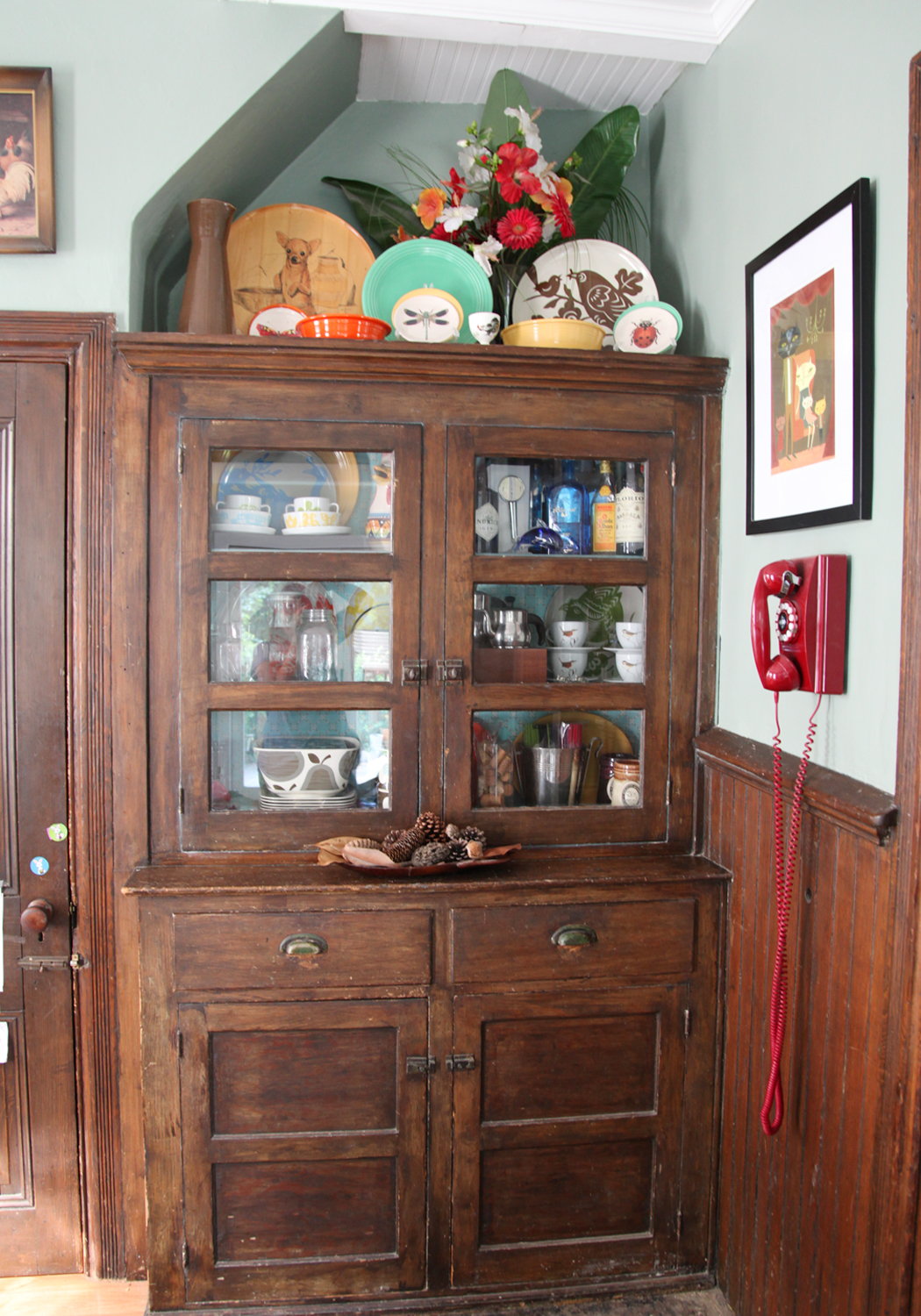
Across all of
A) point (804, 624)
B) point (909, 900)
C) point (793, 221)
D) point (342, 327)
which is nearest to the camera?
point (909, 900)

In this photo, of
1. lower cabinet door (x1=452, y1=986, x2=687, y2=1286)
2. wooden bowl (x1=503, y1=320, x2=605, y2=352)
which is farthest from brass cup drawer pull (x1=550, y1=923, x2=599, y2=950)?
wooden bowl (x1=503, y1=320, x2=605, y2=352)

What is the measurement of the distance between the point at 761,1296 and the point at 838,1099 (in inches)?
23.1

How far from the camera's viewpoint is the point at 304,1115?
1.77 meters

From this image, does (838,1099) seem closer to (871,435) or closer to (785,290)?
(871,435)

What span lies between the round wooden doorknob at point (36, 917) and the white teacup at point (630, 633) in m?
1.43

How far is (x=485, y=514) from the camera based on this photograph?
1.92 metres

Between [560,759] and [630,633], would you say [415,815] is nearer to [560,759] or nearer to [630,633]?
[560,759]

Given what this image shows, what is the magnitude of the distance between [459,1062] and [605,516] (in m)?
1.24

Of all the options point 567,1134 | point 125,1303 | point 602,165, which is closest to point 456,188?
point 602,165

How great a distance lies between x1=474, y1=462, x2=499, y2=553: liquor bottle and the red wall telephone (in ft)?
2.03

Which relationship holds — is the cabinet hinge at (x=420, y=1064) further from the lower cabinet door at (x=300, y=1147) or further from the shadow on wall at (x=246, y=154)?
the shadow on wall at (x=246, y=154)

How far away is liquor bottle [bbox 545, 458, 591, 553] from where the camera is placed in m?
1.95

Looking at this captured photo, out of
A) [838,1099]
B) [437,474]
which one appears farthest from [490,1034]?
[437,474]

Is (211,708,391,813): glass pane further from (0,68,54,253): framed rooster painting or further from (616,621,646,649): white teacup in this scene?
(0,68,54,253): framed rooster painting
